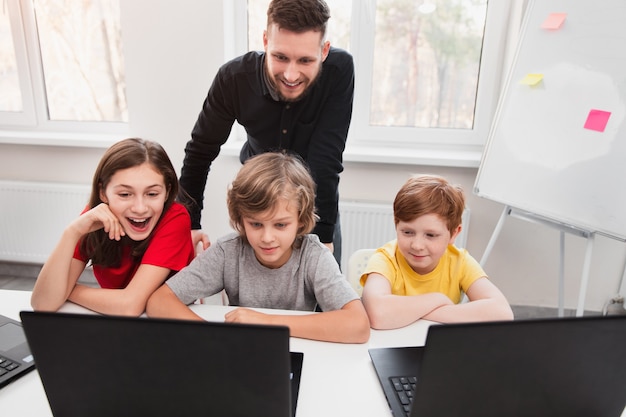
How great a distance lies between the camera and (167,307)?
3.44ft

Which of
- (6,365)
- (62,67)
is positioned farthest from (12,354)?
(62,67)

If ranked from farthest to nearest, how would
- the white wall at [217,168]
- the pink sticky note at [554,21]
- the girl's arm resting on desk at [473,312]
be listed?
the white wall at [217,168] < the pink sticky note at [554,21] < the girl's arm resting on desk at [473,312]

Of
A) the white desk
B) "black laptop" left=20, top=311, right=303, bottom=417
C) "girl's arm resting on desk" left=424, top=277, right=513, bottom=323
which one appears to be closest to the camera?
"black laptop" left=20, top=311, right=303, bottom=417

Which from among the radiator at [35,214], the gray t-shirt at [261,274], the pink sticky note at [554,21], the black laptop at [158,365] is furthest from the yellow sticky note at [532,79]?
the radiator at [35,214]

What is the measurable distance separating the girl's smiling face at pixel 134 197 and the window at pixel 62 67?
1571mm

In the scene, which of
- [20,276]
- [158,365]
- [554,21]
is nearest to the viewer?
[158,365]

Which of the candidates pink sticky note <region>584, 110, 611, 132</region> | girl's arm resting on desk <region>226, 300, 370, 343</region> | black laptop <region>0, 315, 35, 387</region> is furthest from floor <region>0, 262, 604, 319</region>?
pink sticky note <region>584, 110, 611, 132</region>

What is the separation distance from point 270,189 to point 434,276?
1.76 feet

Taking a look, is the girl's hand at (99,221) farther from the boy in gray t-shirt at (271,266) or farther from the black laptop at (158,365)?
the black laptop at (158,365)

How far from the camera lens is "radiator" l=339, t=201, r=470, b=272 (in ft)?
7.56

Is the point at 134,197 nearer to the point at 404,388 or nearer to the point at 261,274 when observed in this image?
the point at 261,274

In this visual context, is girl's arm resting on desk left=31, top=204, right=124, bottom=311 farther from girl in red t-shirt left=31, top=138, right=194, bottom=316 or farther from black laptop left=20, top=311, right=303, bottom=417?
black laptop left=20, top=311, right=303, bottom=417

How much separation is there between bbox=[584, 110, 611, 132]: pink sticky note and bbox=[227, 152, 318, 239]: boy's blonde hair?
3.64 ft

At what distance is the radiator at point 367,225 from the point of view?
230 centimetres
